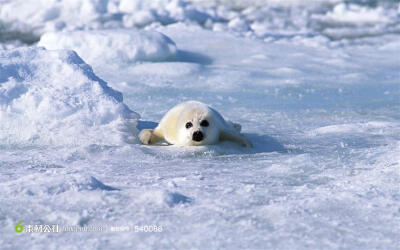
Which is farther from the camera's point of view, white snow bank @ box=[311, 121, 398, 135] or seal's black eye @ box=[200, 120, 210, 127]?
white snow bank @ box=[311, 121, 398, 135]

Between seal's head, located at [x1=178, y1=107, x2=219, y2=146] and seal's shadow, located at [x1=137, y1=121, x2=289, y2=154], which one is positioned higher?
seal's head, located at [x1=178, y1=107, x2=219, y2=146]

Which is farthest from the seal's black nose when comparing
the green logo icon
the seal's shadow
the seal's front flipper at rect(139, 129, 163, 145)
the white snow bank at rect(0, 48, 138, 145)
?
the green logo icon

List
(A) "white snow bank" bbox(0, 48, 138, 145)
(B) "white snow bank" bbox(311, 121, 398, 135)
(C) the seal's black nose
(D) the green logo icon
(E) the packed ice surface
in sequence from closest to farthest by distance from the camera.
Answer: (D) the green logo icon
(C) the seal's black nose
(A) "white snow bank" bbox(0, 48, 138, 145)
(B) "white snow bank" bbox(311, 121, 398, 135)
(E) the packed ice surface

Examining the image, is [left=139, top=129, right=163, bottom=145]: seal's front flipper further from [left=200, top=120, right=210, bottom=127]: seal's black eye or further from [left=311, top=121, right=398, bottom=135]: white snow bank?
[left=311, top=121, right=398, bottom=135]: white snow bank

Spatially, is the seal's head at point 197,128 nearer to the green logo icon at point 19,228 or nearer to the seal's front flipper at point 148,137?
the seal's front flipper at point 148,137

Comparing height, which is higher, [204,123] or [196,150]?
[204,123]

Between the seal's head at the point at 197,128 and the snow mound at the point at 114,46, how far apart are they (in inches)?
148

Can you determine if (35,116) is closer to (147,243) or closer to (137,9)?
(147,243)

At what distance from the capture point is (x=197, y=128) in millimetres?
3840

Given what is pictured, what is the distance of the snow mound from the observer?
24.8 feet

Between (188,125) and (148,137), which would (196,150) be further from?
(148,137)

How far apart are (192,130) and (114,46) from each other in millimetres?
4086

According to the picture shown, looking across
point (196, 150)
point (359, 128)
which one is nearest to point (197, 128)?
point (196, 150)

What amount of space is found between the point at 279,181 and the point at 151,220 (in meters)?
0.85
